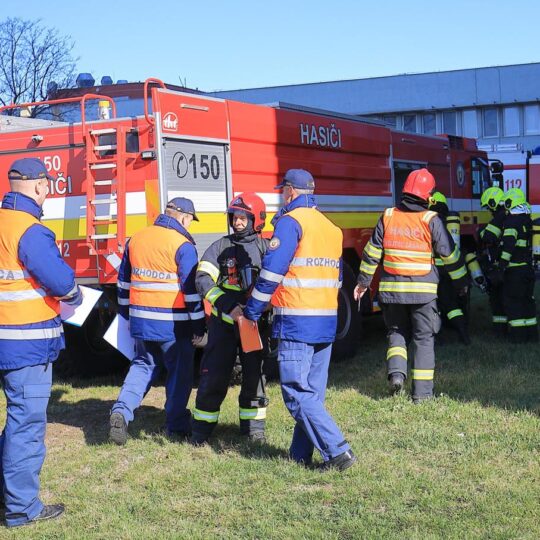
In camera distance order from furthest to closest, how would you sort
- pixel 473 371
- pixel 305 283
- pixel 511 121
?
pixel 511 121, pixel 473 371, pixel 305 283

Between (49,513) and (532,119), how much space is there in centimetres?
3988

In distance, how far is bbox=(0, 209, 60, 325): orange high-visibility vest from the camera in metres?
4.36

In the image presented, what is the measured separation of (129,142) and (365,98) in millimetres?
37112

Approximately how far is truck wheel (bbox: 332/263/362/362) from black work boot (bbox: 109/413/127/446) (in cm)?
340

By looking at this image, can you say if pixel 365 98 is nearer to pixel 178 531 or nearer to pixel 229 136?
pixel 229 136

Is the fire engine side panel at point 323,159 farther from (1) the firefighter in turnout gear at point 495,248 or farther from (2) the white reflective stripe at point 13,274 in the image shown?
(2) the white reflective stripe at point 13,274

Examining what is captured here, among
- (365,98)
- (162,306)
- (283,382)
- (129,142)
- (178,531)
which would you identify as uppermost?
(365,98)

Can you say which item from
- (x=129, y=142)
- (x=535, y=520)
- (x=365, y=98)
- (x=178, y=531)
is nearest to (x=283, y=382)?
(x=178, y=531)

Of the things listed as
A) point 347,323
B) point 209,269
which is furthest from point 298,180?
point 347,323

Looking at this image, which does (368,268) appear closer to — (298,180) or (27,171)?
(298,180)

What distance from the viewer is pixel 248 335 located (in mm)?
5191

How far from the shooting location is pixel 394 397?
22.2 feet

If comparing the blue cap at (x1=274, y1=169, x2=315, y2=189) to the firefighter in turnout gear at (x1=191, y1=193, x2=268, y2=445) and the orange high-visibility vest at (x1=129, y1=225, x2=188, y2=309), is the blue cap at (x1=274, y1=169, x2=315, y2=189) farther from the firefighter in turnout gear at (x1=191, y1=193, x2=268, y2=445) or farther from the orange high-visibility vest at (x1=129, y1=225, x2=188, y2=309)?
the orange high-visibility vest at (x1=129, y1=225, x2=188, y2=309)

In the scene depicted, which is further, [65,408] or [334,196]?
[334,196]
